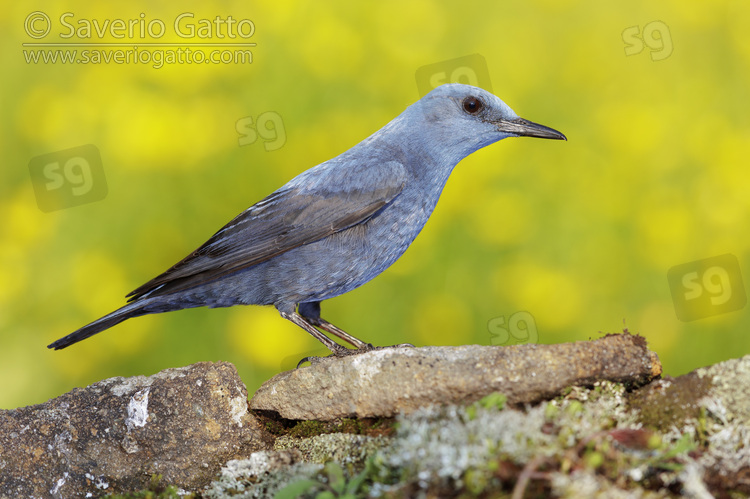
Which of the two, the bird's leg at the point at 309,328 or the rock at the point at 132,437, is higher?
the bird's leg at the point at 309,328

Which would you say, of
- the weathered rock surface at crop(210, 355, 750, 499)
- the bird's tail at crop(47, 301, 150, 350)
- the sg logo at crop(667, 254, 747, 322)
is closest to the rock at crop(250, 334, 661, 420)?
the weathered rock surface at crop(210, 355, 750, 499)

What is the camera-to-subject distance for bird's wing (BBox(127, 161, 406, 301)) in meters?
4.76

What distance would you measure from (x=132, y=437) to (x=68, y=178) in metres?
2.80

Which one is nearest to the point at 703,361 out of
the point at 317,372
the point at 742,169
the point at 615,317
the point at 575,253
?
the point at 615,317

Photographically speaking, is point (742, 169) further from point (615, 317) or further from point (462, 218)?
point (462, 218)

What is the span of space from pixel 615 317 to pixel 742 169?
181cm

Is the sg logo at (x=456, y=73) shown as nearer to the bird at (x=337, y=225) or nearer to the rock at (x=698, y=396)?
the bird at (x=337, y=225)

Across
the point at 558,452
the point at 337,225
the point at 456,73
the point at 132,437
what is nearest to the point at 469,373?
the point at 558,452

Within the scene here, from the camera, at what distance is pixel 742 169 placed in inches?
255

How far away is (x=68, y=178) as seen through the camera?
245 inches

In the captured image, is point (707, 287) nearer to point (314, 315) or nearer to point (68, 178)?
point (314, 315)

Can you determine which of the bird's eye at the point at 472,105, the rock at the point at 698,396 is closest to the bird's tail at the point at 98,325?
the bird's eye at the point at 472,105

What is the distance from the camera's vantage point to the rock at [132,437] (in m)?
4.16

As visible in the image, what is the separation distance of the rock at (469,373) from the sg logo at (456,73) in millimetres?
2773
